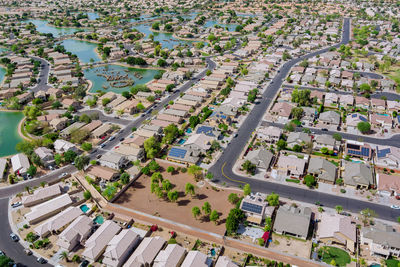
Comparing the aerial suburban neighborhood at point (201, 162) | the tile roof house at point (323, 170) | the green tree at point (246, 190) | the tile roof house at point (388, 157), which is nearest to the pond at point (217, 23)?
the aerial suburban neighborhood at point (201, 162)

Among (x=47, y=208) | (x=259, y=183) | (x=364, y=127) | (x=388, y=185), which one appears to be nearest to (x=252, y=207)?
(x=259, y=183)

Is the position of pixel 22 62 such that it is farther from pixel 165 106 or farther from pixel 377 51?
pixel 377 51

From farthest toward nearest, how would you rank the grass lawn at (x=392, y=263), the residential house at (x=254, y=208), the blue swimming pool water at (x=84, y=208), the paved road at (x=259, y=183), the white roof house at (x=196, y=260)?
the blue swimming pool water at (x=84, y=208)
the paved road at (x=259, y=183)
the residential house at (x=254, y=208)
the grass lawn at (x=392, y=263)
the white roof house at (x=196, y=260)

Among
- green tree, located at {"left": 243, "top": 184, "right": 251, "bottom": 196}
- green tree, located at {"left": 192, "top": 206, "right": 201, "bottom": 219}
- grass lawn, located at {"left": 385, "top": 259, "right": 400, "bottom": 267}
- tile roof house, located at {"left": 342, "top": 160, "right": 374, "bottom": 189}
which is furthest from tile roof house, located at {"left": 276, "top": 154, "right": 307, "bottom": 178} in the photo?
green tree, located at {"left": 192, "top": 206, "right": 201, "bottom": 219}

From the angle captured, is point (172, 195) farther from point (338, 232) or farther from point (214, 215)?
point (338, 232)

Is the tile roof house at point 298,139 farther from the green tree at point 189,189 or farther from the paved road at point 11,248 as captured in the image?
the paved road at point 11,248

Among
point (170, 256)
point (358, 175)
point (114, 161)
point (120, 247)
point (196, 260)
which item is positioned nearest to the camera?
point (196, 260)
